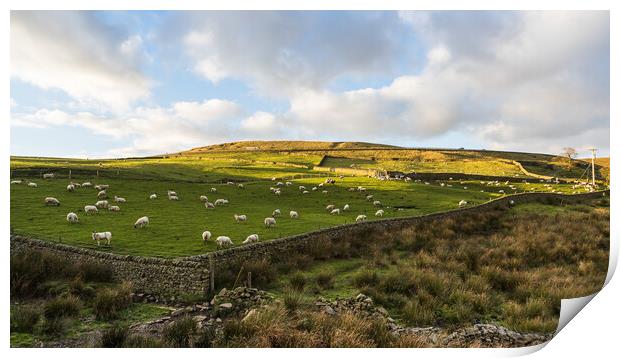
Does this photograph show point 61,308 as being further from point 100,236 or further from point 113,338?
point 100,236

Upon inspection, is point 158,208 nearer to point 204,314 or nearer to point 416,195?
point 204,314

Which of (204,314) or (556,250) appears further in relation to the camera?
(556,250)

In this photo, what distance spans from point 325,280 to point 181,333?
5.44m

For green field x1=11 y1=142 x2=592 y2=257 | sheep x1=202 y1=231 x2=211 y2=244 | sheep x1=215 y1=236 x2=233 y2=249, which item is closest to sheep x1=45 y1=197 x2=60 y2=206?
green field x1=11 y1=142 x2=592 y2=257

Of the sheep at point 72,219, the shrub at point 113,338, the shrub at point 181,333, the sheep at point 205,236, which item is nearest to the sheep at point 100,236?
the sheep at point 205,236

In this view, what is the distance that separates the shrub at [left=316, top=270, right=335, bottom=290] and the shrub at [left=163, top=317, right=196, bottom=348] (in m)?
4.91

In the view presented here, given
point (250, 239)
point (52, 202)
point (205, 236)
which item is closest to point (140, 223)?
point (205, 236)

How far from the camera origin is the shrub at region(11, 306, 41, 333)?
26.2 ft

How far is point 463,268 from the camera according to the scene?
514 inches

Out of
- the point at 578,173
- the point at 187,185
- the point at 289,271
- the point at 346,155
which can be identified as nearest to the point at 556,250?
the point at 289,271

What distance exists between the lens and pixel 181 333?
7.66 metres

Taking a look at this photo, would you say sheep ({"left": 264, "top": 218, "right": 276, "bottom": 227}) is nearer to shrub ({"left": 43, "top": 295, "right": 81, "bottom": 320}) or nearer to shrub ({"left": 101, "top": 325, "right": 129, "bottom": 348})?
shrub ({"left": 43, "top": 295, "right": 81, "bottom": 320})

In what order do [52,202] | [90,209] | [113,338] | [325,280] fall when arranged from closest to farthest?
[113,338] < [325,280] < [90,209] < [52,202]
